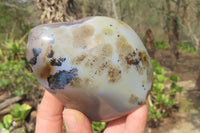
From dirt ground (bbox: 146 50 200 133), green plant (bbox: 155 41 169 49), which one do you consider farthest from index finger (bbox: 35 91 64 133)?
green plant (bbox: 155 41 169 49)

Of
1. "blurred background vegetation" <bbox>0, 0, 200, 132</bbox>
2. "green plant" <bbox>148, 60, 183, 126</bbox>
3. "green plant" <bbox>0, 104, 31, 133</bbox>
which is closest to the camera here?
"blurred background vegetation" <bbox>0, 0, 200, 132</bbox>

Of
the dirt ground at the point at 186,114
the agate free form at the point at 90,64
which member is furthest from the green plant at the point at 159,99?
the agate free form at the point at 90,64

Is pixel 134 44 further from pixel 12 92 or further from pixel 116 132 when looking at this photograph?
pixel 12 92

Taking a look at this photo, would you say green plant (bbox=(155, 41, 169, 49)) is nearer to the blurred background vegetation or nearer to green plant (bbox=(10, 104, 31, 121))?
the blurred background vegetation

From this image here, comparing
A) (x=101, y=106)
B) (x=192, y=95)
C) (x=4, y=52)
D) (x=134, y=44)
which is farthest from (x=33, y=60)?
(x=4, y=52)

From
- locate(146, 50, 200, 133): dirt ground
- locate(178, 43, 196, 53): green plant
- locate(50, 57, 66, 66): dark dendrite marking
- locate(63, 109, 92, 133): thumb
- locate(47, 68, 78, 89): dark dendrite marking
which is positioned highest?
locate(50, 57, 66, 66): dark dendrite marking

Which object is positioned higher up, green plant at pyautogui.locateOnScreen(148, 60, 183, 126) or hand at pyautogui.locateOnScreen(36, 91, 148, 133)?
hand at pyautogui.locateOnScreen(36, 91, 148, 133)

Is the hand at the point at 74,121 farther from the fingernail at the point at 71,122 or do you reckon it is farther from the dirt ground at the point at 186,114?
the dirt ground at the point at 186,114
